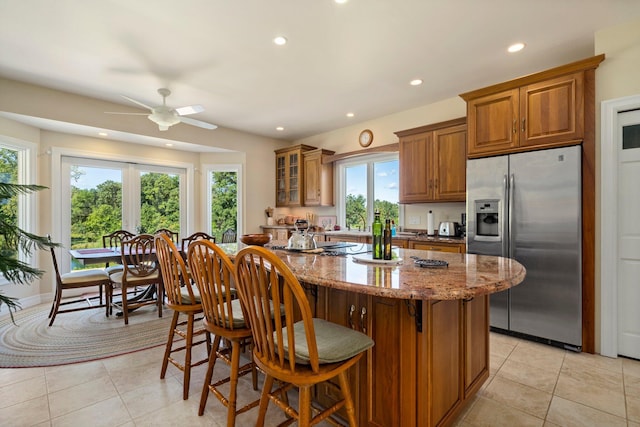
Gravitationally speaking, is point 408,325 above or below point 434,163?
below

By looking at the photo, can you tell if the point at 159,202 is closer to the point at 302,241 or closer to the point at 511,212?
the point at 302,241

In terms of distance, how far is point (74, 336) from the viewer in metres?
2.93

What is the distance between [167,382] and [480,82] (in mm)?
4138

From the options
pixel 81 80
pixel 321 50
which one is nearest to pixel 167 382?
pixel 321 50

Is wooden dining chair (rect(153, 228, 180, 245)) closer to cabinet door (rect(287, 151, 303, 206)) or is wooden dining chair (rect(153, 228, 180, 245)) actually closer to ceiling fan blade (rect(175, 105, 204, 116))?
ceiling fan blade (rect(175, 105, 204, 116))

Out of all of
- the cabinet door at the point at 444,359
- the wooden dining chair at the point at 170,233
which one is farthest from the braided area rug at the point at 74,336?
the cabinet door at the point at 444,359

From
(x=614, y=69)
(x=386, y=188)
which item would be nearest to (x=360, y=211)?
(x=386, y=188)

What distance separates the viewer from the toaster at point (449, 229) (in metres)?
3.71

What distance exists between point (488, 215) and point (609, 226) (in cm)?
88

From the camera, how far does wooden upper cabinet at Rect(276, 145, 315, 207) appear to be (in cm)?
558

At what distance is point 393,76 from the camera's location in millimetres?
3307

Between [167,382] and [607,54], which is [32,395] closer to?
[167,382]

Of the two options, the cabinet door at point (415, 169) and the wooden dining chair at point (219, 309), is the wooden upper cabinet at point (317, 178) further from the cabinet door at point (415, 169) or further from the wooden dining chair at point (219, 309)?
the wooden dining chair at point (219, 309)

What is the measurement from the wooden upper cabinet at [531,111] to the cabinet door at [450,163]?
16.9 inches
